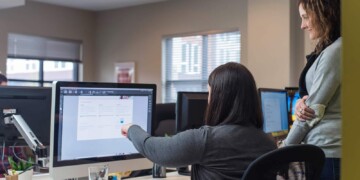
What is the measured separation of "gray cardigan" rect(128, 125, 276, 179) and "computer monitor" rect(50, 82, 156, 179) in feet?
1.21

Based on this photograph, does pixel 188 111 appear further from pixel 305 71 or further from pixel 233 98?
pixel 233 98

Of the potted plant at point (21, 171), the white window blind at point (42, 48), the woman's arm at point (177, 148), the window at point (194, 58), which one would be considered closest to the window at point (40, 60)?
the white window blind at point (42, 48)

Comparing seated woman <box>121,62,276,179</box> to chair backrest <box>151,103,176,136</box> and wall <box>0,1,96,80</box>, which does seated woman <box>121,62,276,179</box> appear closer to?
chair backrest <box>151,103,176,136</box>

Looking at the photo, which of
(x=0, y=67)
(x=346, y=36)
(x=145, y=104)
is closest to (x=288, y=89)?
(x=145, y=104)

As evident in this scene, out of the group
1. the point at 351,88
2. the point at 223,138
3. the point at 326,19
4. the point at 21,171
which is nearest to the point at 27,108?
the point at 21,171

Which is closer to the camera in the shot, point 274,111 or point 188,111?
point 188,111

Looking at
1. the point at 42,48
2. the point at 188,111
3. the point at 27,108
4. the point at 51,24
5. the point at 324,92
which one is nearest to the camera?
the point at 324,92

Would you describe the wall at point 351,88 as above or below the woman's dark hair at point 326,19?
below

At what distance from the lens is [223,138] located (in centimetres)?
151

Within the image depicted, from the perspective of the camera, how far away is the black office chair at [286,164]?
4.13 feet

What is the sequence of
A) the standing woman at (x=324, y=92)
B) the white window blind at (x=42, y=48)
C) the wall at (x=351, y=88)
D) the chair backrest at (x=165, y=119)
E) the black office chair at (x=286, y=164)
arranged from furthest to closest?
1. the white window blind at (x=42, y=48)
2. the chair backrest at (x=165, y=119)
3. the standing woman at (x=324, y=92)
4. the black office chair at (x=286, y=164)
5. the wall at (x=351, y=88)

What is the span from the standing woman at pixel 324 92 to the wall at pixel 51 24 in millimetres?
5204

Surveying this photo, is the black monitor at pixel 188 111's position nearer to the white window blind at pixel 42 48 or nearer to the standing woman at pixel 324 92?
the standing woman at pixel 324 92

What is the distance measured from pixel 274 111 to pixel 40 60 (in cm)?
450
